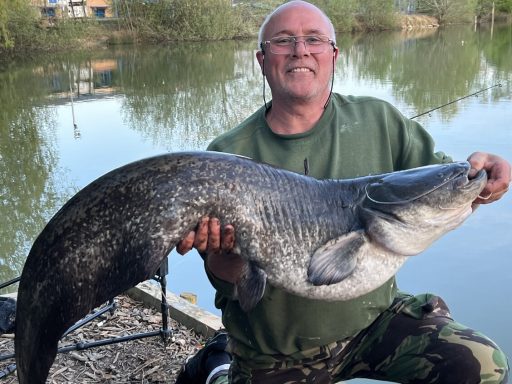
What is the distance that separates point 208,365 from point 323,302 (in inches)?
36.7

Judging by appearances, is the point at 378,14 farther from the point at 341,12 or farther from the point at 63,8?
the point at 63,8

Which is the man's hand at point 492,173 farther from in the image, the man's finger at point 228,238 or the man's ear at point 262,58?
the man's ear at point 262,58

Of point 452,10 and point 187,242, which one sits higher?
A: point 452,10

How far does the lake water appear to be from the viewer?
5488 mm

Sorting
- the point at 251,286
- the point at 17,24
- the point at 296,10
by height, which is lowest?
the point at 251,286

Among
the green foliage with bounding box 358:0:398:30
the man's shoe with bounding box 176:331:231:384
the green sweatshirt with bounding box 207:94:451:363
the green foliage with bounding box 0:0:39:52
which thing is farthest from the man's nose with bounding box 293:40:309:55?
the green foliage with bounding box 358:0:398:30

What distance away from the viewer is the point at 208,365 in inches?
122

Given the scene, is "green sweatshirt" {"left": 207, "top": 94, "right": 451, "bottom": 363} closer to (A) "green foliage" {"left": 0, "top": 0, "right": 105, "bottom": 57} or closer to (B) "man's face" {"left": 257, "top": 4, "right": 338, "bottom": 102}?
(B) "man's face" {"left": 257, "top": 4, "right": 338, "bottom": 102}

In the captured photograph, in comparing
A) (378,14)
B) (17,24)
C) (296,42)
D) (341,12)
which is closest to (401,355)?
(296,42)

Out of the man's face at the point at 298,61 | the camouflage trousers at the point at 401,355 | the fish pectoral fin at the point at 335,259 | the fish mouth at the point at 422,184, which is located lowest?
the camouflage trousers at the point at 401,355

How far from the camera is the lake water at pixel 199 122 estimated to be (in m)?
5.49

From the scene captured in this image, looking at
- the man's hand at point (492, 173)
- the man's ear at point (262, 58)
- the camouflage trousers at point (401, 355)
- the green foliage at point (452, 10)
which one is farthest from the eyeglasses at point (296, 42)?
the green foliage at point (452, 10)

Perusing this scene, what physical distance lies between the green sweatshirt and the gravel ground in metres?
0.91

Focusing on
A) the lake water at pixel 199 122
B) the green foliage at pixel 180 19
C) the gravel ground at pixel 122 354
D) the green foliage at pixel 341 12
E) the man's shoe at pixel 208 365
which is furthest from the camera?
the green foliage at pixel 341 12
